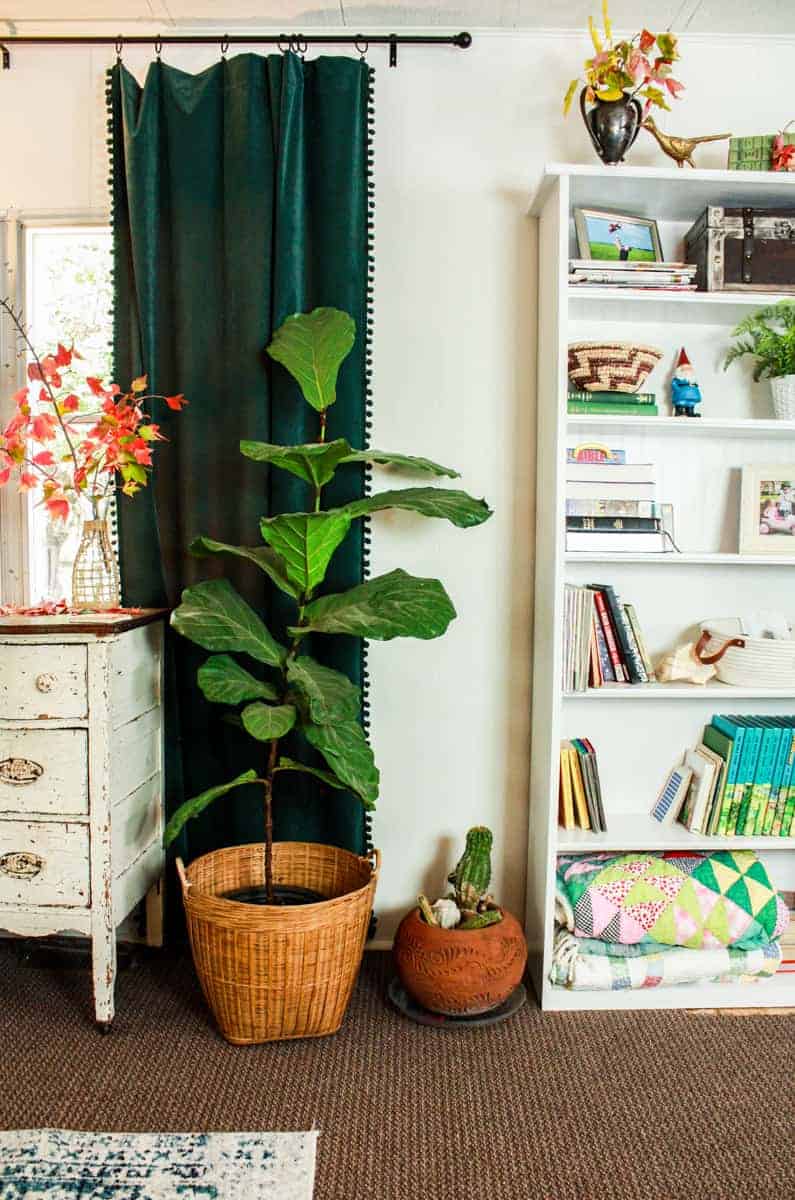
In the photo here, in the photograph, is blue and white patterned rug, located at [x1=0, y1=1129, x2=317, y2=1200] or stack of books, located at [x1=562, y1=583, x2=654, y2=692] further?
stack of books, located at [x1=562, y1=583, x2=654, y2=692]

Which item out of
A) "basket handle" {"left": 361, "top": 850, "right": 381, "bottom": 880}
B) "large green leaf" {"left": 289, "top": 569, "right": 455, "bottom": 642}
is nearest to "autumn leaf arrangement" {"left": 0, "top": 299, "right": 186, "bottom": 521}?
"large green leaf" {"left": 289, "top": 569, "right": 455, "bottom": 642}

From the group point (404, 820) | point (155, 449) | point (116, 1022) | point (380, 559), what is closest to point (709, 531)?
point (380, 559)

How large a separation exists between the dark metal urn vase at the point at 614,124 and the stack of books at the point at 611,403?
1.76 feet

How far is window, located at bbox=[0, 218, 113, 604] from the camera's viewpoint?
A: 2.53m

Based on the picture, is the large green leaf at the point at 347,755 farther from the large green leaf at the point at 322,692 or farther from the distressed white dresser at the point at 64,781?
the distressed white dresser at the point at 64,781

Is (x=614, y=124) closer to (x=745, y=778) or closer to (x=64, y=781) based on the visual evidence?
(x=745, y=778)

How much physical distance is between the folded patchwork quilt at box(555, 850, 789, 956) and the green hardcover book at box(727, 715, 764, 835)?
0.12 m

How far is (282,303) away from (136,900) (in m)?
1.52

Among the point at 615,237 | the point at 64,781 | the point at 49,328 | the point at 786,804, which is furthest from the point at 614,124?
the point at 64,781

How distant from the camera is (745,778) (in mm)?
2301

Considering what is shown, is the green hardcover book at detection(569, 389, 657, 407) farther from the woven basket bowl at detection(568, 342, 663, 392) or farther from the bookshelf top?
the bookshelf top

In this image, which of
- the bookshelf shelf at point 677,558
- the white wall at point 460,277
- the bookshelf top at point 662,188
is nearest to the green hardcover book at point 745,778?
the bookshelf shelf at point 677,558

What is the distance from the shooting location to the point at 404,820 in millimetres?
2496

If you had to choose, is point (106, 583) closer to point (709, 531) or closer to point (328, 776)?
point (328, 776)
